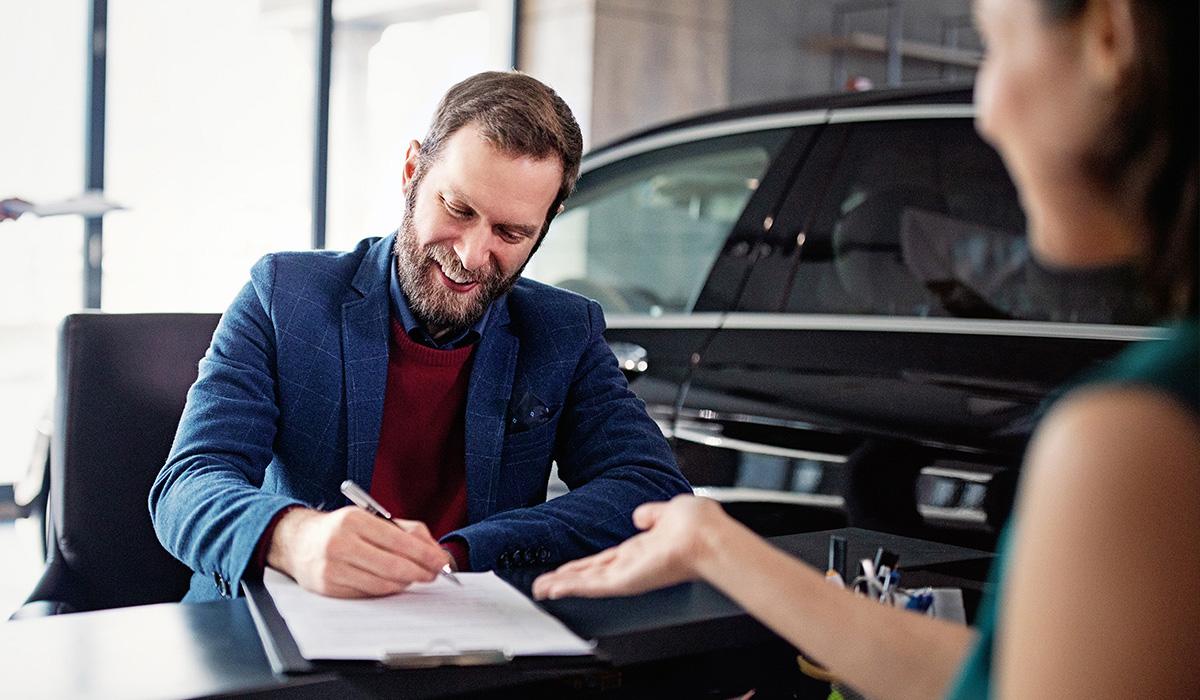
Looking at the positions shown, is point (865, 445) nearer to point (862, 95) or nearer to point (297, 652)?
point (862, 95)

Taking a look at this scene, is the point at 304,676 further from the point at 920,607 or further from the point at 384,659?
the point at 920,607

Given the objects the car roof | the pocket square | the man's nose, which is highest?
the car roof

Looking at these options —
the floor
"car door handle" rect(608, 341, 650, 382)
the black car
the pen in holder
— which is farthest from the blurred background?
the pen in holder

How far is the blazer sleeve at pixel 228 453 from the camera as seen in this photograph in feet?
4.63

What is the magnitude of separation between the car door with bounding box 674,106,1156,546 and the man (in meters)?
0.58

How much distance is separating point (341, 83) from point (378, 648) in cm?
585

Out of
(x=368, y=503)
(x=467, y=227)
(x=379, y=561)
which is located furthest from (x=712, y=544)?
(x=467, y=227)

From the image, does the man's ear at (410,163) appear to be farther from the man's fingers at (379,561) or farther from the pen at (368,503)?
the man's fingers at (379,561)

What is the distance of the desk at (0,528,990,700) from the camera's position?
102cm

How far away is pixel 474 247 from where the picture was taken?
178cm

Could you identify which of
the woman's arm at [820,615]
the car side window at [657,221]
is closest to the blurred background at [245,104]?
the car side window at [657,221]

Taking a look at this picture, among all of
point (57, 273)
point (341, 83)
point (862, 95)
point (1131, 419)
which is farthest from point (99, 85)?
point (1131, 419)

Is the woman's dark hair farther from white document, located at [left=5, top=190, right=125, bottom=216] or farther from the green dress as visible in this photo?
white document, located at [left=5, top=190, right=125, bottom=216]

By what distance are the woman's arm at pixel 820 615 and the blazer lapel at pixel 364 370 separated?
83cm
